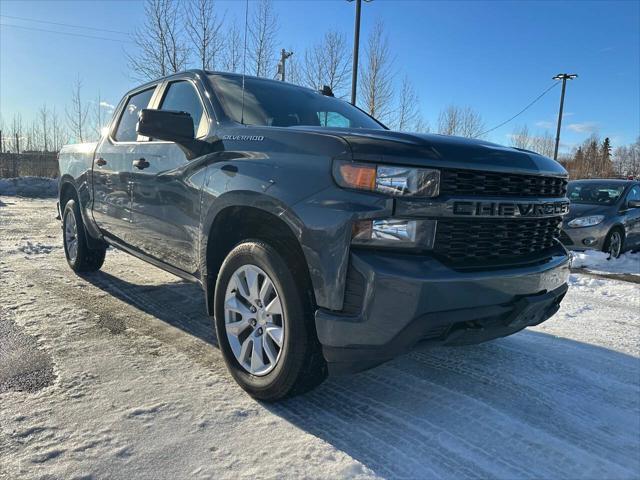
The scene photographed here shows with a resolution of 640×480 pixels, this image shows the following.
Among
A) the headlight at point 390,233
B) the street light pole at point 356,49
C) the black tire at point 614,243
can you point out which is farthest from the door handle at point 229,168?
the street light pole at point 356,49

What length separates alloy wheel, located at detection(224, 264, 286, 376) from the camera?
2.47 m

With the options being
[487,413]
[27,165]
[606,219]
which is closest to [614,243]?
[606,219]

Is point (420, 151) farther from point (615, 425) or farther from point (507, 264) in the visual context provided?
point (615, 425)

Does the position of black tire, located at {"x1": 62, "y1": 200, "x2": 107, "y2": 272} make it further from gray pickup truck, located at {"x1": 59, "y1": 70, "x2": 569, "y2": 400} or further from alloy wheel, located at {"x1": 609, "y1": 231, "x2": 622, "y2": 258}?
alloy wheel, located at {"x1": 609, "y1": 231, "x2": 622, "y2": 258}

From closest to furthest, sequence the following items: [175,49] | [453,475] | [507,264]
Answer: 1. [453,475]
2. [507,264]
3. [175,49]

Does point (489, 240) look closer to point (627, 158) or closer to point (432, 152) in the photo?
point (432, 152)

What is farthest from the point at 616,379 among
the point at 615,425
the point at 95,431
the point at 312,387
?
the point at 95,431

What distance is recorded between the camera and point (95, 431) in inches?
87.4

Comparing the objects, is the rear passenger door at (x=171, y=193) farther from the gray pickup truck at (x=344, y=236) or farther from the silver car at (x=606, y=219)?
the silver car at (x=606, y=219)

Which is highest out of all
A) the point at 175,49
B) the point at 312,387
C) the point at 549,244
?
the point at 175,49

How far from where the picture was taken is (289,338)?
91.4 inches

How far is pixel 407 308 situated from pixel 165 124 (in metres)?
1.92

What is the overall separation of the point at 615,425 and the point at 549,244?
1034 mm

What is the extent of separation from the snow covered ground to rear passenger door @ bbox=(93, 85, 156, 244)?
0.82m
